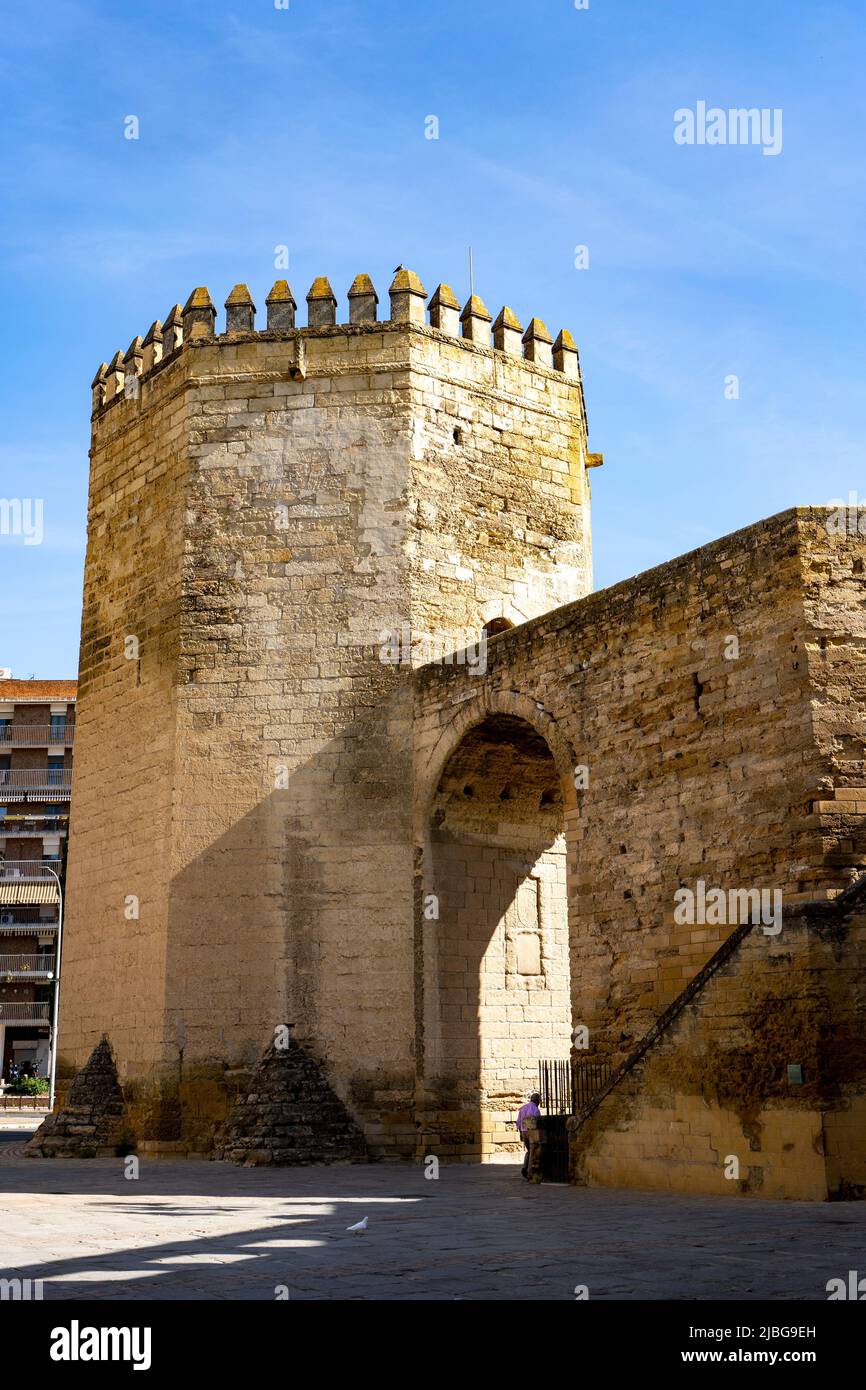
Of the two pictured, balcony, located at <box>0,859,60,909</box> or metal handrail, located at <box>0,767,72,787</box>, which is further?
metal handrail, located at <box>0,767,72,787</box>

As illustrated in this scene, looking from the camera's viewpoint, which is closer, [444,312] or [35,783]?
[444,312]

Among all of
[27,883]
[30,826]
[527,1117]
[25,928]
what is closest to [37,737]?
[30,826]

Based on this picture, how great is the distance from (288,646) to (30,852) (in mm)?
31436

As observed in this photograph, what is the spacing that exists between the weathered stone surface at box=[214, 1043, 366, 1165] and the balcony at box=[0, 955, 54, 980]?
2936cm

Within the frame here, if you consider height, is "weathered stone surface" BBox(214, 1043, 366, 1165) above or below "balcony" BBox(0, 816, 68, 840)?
below

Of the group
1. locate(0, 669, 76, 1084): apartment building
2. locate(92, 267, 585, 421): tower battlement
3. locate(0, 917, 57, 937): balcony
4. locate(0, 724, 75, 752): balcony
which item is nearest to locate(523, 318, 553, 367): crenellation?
locate(92, 267, 585, 421): tower battlement

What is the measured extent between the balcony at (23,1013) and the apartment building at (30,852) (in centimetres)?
3

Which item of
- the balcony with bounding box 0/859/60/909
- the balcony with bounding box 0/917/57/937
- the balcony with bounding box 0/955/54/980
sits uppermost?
the balcony with bounding box 0/859/60/909

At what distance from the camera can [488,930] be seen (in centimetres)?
1328

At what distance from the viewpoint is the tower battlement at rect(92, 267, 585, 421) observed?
1448 centimetres

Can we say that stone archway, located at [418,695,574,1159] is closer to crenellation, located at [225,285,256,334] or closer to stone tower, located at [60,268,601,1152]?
stone tower, located at [60,268,601,1152]

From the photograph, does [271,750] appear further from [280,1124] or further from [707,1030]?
[707,1030]

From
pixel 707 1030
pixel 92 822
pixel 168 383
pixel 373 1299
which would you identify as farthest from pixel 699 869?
pixel 168 383

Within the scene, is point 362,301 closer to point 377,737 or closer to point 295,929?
point 377,737
